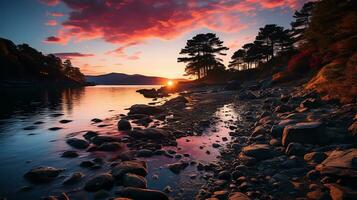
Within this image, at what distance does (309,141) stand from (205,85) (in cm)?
4988

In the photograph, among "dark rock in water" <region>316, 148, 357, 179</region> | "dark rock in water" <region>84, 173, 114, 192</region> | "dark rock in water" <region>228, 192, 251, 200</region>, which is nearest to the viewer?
"dark rock in water" <region>316, 148, 357, 179</region>

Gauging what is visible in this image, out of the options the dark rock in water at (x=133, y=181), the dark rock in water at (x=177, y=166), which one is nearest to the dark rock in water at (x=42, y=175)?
the dark rock in water at (x=133, y=181)

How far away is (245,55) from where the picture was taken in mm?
76250

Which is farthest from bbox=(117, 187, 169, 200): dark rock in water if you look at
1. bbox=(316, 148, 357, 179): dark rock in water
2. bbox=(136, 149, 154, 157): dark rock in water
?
bbox=(316, 148, 357, 179): dark rock in water

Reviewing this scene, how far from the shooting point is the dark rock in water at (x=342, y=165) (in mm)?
5453

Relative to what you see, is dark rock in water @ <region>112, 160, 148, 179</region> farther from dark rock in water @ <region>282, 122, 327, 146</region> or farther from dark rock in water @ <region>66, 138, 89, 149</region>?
dark rock in water @ <region>282, 122, 327, 146</region>

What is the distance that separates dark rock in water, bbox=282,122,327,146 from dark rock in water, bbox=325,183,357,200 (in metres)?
3.18

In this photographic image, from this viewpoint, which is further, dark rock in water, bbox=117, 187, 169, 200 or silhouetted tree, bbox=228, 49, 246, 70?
silhouetted tree, bbox=228, 49, 246, 70

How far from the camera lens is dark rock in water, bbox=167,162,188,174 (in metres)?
8.05

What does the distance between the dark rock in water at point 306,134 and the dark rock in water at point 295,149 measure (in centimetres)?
45

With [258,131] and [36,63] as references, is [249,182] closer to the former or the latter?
[258,131]

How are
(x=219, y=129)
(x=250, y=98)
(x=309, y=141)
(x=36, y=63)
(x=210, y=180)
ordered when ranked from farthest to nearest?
(x=36, y=63) → (x=250, y=98) → (x=219, y=129) → (x=309, y=141) → (x=210, y=180)

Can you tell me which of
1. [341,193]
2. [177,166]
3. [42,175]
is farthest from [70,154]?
[341,193]

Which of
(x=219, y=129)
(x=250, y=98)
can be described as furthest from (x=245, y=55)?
(x=219, y=129)
